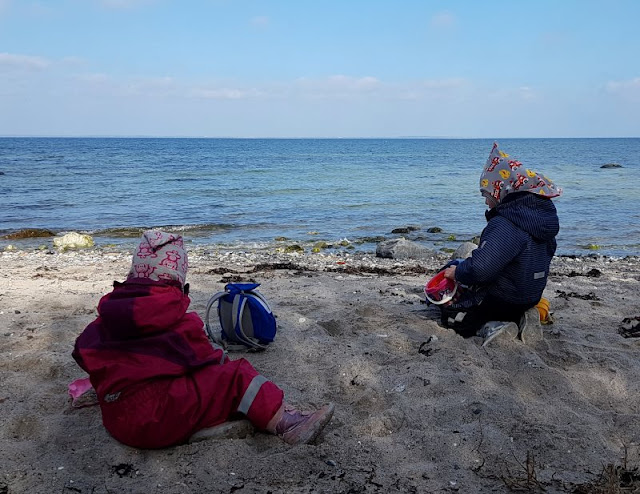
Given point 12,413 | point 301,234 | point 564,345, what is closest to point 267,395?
point 12,413

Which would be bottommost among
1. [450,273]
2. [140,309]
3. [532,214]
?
[450,273]

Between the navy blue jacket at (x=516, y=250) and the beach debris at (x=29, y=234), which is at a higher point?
the navy blue jacket at (x=516, y=250)

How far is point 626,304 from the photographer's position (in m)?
6.44

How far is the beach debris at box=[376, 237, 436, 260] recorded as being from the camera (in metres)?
11.5

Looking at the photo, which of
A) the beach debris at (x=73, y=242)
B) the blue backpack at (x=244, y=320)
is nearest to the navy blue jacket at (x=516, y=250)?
the blue backpack at (x=244, y=320)

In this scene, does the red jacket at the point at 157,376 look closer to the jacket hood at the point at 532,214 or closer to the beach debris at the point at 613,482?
the beach debris at the point at 613,482

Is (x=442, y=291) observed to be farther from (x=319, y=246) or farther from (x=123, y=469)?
(x=319, y=246)

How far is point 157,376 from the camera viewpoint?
11.0 feet

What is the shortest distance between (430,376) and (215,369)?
1.63 metres

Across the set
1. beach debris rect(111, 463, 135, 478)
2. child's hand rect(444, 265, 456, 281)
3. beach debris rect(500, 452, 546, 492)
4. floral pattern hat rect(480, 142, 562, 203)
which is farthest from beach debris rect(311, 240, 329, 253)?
beach debris rect(500, 452, 546, 492)

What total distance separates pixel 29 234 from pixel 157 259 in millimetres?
12530

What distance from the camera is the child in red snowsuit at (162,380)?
3.30 m

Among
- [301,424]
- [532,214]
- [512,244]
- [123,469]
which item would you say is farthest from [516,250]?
[123,469]

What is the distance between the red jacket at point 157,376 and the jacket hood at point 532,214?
2522 mm
